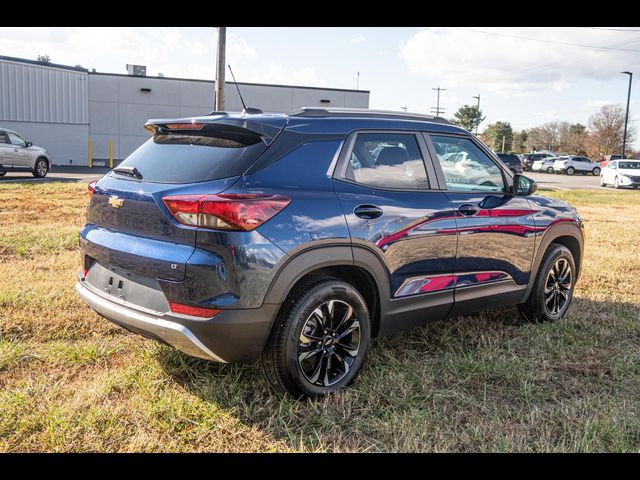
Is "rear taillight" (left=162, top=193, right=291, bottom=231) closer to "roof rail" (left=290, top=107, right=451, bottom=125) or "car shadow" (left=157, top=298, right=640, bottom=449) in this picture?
"roof rail" (left=290, top=107, right=451, bottom=125)

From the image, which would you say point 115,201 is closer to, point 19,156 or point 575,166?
point 19,156

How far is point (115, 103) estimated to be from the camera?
32938 millimetres

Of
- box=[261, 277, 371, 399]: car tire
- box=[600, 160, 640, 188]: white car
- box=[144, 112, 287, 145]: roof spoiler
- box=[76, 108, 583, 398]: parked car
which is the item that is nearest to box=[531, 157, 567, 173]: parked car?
box=[600, 160, 640, 188]: white car

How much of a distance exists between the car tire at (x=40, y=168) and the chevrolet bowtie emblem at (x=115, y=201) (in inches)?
711

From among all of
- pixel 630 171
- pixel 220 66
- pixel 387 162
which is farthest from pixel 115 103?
pixel 387 162

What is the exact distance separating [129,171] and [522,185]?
3048 millimetres

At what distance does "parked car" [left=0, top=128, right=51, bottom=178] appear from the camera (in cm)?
1842

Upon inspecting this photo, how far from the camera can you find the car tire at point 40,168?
19500 mm

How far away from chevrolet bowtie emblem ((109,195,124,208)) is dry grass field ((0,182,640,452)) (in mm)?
1088

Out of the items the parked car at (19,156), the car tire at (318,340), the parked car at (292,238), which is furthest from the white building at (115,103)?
the car tire at (318,340)
